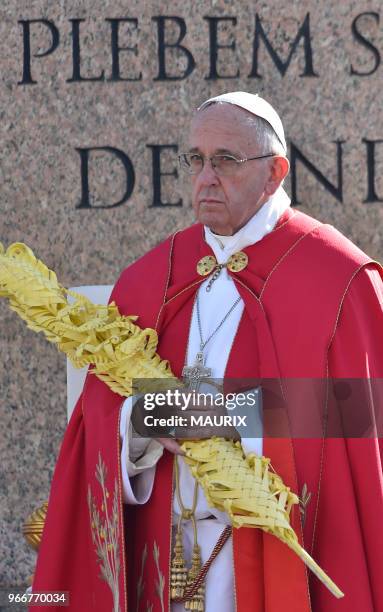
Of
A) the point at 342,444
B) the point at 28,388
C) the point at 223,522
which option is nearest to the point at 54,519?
the point at 223,522

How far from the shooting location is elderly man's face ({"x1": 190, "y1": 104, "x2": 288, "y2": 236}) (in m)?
4.32

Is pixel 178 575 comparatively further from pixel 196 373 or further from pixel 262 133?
pixel 262 133

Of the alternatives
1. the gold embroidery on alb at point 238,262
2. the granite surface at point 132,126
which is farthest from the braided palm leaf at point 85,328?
the granite surface at point 132,126

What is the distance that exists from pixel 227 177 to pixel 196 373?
53 cm

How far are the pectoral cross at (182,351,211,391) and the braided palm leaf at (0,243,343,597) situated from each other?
5 cm

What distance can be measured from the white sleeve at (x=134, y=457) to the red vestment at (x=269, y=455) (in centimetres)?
2

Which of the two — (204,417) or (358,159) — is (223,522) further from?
(358,159)

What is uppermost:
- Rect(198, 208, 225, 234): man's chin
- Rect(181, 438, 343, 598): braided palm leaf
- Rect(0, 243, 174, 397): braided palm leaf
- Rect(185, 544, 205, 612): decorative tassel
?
Rect(198, 208, 225, 234): man's chin

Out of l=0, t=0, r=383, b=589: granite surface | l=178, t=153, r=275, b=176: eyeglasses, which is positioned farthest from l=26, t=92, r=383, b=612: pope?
l=0, t=0, r=383, b=589: granite surface

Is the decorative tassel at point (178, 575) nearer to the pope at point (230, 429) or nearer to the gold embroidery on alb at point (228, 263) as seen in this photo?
the pope at point (230, 429)

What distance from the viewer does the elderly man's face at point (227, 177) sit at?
4.32 metres

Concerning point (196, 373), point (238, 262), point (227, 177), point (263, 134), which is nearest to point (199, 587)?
point (196, 373)

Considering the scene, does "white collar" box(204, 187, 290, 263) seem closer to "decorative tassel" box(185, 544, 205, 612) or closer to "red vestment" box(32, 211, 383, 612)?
"red vestment" box(32, 211, 383, 612)

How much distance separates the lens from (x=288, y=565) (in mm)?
4070
